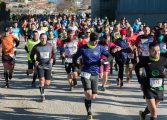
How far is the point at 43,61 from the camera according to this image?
10.9m

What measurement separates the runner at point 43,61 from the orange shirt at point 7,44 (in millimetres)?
2011

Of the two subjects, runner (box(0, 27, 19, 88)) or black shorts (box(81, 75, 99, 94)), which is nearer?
black shorts (box(81, 75, 99, 94))

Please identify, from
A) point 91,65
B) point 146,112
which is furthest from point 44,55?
point 146,112

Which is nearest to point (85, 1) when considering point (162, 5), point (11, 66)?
point (162, 5)

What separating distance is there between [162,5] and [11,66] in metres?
24.5

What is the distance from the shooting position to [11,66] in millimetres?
13133

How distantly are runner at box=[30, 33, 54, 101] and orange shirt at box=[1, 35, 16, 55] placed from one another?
2.01 meters

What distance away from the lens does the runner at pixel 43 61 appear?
10.8 metres

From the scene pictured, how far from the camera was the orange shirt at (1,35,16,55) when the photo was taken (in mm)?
12773

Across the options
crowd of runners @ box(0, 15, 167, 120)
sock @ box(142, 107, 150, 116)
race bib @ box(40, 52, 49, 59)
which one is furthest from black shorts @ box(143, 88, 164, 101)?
race bib @ box(40, 52, 49, 59)

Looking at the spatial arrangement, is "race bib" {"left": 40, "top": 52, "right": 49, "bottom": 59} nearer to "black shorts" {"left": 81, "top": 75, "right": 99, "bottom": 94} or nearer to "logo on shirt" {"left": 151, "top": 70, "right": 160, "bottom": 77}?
"black shorts" {"left": 81, "top": 75, "right": 99, "bottom": 94}

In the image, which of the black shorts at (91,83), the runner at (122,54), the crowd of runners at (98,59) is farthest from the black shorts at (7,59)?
the black shorts at (91,83)

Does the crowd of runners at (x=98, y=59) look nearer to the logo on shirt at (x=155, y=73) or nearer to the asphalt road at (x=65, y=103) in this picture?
the logo on shirt at (x=155, y=73)

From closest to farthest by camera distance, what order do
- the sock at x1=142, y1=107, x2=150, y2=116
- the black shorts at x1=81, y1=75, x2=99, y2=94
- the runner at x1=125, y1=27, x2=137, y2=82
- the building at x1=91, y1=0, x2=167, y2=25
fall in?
the sock at x1=142, y1=107, x2=150, y2=116 → the black shorts at x1=81, y1=75, x2=99, y2=94 → the runner at x1=125, y1=27, x2=137, y2=82 → the building at x1=91, y1=0, x2=167, y2=25
